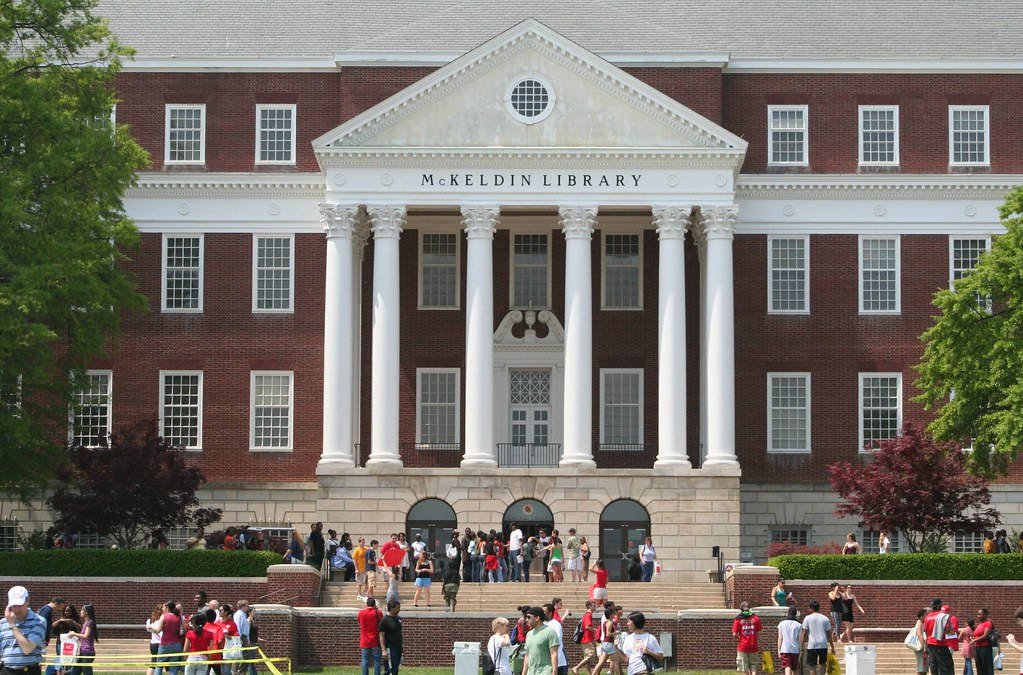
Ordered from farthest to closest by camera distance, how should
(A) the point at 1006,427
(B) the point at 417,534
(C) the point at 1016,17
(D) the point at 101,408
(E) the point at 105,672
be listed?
1. (C) the point at 1016,17
2. (D) the point at 101,408
3. (B) the point at 417,534
4. (A) the point at 1006,427
5. (E) the point at 105,672

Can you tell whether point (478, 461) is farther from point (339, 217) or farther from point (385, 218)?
point (339, 217)

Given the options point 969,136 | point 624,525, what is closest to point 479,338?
point 624,525

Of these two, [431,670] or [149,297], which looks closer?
[431,670]

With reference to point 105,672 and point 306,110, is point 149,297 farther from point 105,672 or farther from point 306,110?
point 105,672

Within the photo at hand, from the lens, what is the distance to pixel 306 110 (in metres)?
66.4

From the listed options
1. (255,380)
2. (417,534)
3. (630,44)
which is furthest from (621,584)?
(630,44)

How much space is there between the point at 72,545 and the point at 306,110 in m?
17.0

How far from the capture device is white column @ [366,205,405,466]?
60.3 meters

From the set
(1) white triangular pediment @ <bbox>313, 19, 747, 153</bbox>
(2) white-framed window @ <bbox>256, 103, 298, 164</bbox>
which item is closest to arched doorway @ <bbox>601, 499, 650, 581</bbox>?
(1) white triangular pediment @ <bbox>313, 19, 747, 153</bbox>

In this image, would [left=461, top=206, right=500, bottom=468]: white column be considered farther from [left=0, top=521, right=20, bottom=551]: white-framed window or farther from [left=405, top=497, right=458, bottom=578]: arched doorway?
[left=0, top=521, right=20, bottom=551]: white-framed window

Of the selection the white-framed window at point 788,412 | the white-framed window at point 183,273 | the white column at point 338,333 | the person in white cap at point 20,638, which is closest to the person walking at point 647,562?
the white-framed window at point 788,412

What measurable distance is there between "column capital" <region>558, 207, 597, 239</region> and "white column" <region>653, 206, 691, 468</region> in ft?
6.86

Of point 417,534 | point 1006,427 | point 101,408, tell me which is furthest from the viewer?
→ point 101,408

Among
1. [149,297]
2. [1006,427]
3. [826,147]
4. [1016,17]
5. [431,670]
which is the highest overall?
[1016,17]
